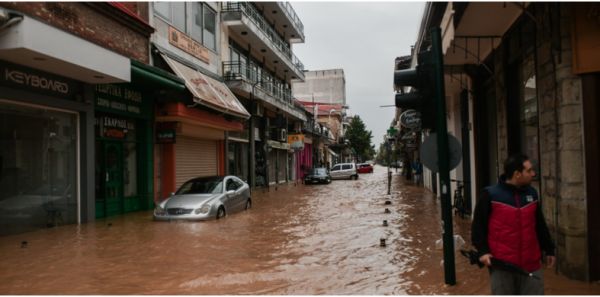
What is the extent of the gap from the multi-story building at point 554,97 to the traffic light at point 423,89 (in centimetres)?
109

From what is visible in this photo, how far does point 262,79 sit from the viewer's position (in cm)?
3131

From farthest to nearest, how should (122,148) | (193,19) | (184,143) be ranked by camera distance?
(193,19) → (184,143) → (122,148)

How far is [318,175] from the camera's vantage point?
37.6 metres

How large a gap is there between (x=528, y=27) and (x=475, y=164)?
4.97 m

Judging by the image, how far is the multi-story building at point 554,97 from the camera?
592cm

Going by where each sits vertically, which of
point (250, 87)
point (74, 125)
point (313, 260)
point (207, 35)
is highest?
point (207, 35)

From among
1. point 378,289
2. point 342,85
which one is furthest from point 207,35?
point 342,85

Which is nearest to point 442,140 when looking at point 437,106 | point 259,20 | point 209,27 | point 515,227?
point 437,106

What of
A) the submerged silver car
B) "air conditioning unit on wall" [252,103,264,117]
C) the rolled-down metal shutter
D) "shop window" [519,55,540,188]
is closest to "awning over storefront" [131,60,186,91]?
the submerged silver car

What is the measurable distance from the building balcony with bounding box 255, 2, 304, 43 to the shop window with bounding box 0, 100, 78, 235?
22043 millimetres

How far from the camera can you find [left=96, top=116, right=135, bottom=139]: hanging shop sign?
15133 mm

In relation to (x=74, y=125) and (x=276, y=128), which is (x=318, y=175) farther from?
(x=74, y=125)

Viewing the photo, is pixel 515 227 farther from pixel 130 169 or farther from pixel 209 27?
pixel 209 27

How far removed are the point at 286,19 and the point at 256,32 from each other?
29.9 ft
